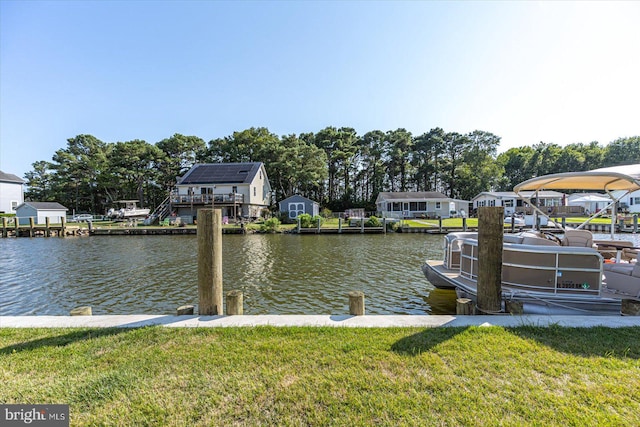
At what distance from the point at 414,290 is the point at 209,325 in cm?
644

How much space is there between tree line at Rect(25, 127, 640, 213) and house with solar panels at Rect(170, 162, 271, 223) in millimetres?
7846

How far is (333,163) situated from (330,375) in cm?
4956

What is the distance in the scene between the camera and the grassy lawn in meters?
2.38

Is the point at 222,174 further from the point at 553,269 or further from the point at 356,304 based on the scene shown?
the point at 553,269

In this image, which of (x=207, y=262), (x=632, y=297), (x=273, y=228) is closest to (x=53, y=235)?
(x=273, y=228)

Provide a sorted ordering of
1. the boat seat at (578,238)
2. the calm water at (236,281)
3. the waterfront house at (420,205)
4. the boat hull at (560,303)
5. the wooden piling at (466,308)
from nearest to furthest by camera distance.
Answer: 1. the wooden piling at (466,308)
2. the boat hull at (560,303)
3. the boat seat at (578,238)
4. the calm water at (236,281)
5. the waterfront house at (420,205)

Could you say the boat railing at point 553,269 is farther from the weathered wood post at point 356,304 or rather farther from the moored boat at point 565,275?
the weathered wood post at point 356,304

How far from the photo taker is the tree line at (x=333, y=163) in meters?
44.8

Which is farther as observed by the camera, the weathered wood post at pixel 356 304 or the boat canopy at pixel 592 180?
the boat canopy at pixel 592 180

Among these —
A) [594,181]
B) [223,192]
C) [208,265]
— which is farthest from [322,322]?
[223,192]

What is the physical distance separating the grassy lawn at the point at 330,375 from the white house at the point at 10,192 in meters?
48.6

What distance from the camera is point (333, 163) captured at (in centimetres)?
5131

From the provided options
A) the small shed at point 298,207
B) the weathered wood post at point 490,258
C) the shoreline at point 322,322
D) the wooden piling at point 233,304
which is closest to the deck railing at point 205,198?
the small shed at point 298,207

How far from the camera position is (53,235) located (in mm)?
26500
